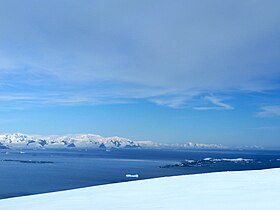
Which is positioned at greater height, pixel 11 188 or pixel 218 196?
pixel 218 196

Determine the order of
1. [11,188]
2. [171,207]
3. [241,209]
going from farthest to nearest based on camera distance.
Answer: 1. [11,188]
2. [171,207]
3. [241,209]

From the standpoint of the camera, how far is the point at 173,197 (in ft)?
14.3

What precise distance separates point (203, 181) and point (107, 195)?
182 centimetres

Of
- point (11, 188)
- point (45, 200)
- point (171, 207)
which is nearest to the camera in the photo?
point (171, 207)

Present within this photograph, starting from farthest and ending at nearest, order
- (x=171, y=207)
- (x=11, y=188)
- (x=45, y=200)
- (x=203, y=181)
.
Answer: (x=11, y=188), (x=203, y=181), (x=45, y=200), (x=171, y=207)

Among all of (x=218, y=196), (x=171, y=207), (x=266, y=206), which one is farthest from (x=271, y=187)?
(x=171, y=207)

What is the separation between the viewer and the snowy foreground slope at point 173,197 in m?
3.74

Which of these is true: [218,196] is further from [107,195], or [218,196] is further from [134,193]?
[107,195]

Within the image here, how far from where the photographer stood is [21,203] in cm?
446

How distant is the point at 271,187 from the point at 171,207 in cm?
184

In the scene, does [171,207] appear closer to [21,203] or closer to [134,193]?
[134,193]

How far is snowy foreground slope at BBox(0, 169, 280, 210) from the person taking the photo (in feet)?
12.3

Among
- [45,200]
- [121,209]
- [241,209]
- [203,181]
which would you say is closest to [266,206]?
[241,209]

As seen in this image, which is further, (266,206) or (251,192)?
(251,192)
